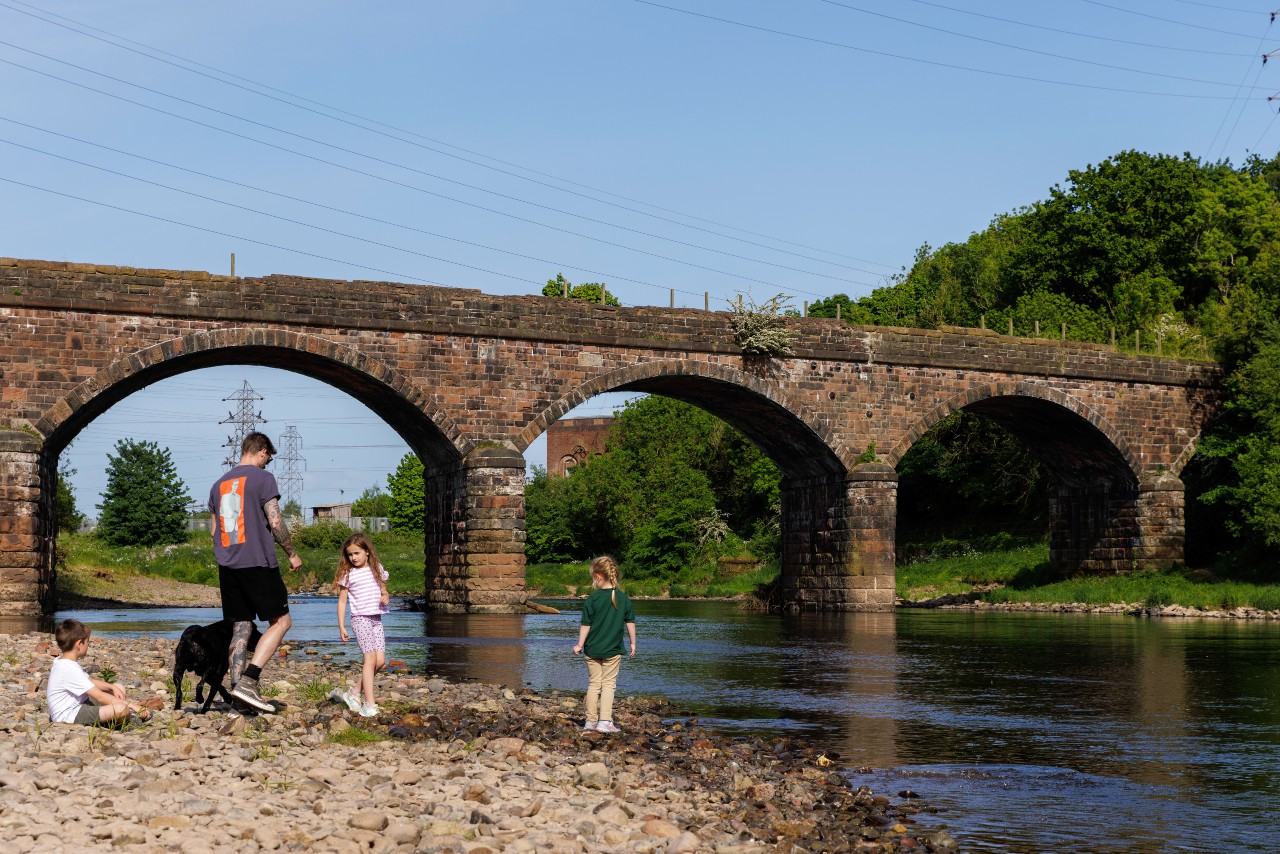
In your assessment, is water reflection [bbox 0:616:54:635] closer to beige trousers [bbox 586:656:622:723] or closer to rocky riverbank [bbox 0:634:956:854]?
rocky riverbank [bbox 0:634:956:854]

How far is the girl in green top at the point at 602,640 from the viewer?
33.2 feet

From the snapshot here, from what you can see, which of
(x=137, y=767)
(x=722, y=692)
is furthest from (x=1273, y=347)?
(x=137, y=767)

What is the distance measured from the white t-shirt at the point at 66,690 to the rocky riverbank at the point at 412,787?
160mm

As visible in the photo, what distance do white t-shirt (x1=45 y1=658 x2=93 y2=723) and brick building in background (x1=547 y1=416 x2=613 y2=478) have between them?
3272 inches

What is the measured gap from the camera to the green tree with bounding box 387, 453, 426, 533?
81.2 m

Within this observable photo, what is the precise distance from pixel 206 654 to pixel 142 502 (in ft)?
219

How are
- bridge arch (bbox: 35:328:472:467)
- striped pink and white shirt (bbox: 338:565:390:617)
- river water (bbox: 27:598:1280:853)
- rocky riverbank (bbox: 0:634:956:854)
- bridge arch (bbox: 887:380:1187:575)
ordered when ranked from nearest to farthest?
rocky riverbank (bbox: 0:634:956:854)
river water (bbox: 27:598:1280:853)
striped pink and white shirt (bbox: 338:565:390:617)
bridge arch (bbox: 35:328:472:467)
bridge arch (bbox: 887:380:1187:575)

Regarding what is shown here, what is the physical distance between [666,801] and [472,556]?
20704mm

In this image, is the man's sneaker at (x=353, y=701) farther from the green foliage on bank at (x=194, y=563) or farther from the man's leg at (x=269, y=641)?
the green foliage on bank at (x=194, y=563)

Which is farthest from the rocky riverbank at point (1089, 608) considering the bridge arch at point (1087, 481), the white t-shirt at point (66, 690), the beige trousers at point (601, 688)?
the white t-shirt at point (66, 690)

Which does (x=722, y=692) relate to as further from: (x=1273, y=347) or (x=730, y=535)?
(x=730, y=535)

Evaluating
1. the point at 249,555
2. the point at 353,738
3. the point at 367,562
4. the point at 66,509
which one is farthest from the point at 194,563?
the point at 353,738

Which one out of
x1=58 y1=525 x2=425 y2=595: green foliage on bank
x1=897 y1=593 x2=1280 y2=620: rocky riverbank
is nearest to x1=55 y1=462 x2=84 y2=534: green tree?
x1=58 y1=525 x2=425 y2=595: green foliage on bank

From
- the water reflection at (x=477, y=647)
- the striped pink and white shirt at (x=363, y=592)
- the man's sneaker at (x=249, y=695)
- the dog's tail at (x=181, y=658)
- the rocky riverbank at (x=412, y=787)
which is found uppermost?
the striped pink and white shirt at (x=363, y=592)
